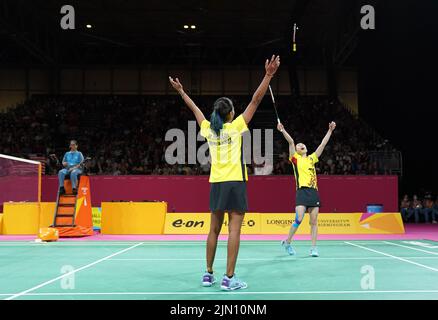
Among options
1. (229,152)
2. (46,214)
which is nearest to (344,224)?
(46,214)

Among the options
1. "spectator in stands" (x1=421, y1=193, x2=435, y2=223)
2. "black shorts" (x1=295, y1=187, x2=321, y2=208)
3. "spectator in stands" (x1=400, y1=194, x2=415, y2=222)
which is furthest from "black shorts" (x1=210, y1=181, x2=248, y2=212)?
"spectator in stands" (x1=421, y1=193, x2=435, y2=223)

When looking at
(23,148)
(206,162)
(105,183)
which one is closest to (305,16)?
(206,162)

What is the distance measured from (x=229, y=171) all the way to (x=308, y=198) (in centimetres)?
423

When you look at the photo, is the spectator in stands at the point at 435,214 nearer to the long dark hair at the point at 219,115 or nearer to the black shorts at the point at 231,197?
the black shorts at the point at 231,197

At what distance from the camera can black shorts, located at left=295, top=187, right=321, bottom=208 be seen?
9.45 meters

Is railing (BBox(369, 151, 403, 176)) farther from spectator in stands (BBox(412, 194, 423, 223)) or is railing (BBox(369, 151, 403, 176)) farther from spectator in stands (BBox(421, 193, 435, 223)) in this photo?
spectator in stands (BBox(421, 193, 435, 223))

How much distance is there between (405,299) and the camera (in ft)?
15.8

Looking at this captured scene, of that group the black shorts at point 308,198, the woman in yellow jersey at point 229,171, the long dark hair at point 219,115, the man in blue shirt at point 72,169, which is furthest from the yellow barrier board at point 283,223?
the long dark hair at point 219,115

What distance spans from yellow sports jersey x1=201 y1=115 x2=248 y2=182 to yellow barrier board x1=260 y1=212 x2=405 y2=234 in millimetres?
10819

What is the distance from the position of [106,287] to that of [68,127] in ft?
84.0

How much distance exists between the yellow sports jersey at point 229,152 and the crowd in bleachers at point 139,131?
51.0 feet

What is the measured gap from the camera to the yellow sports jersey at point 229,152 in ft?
18.4

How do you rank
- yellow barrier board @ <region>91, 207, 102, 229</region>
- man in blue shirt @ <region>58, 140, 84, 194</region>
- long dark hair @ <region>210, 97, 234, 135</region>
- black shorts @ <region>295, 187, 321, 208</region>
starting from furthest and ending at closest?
A: yellow barrier board @ <region>91, 207, 102, 229</region>, man in blue shirt @ <region>58, 140, 84, 194</region>, black shorts @ <region>295, 187, 321, 208</region>, long dark hair @ <region>210, 97, 234, 135</region>

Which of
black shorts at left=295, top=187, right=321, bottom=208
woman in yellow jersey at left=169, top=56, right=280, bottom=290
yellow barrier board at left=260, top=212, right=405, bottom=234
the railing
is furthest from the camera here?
the railing
